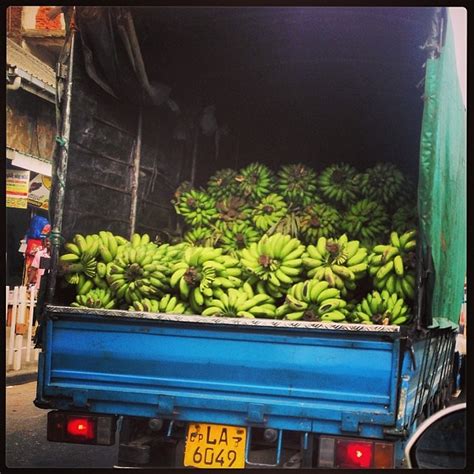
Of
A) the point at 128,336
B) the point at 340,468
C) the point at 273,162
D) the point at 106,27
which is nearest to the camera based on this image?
the point at 340,468

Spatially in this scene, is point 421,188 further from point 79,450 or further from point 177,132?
point 79,450

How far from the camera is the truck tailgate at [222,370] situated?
3.50 meters

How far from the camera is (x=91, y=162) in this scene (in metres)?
4.55

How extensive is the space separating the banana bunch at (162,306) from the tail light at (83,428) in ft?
2.05

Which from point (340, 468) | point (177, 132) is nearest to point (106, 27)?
point (177, 132)

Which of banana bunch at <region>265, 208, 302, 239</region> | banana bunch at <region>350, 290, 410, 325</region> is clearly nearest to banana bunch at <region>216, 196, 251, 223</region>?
banana bunch at <region>265, 208, 302, 239</region>

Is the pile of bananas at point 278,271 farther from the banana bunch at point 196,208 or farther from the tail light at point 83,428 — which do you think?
the tail light at point 83,428

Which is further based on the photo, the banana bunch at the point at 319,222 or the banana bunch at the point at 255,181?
the banana bunch at the point at 255,181

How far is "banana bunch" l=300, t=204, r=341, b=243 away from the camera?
16.3 ft

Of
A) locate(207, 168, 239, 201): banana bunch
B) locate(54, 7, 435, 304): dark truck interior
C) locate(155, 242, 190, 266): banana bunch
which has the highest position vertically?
locate(54, 7, 435, 304): dark truck interior

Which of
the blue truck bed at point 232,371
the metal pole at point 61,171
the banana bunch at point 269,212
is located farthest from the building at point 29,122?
the banana bunch at point 269,212

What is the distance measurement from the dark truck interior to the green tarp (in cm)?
26

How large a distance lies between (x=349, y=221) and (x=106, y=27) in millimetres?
2134

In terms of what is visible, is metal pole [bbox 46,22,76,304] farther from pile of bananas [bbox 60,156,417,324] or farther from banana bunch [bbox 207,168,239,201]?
banana bunch [bbox 207,168,239,201]
